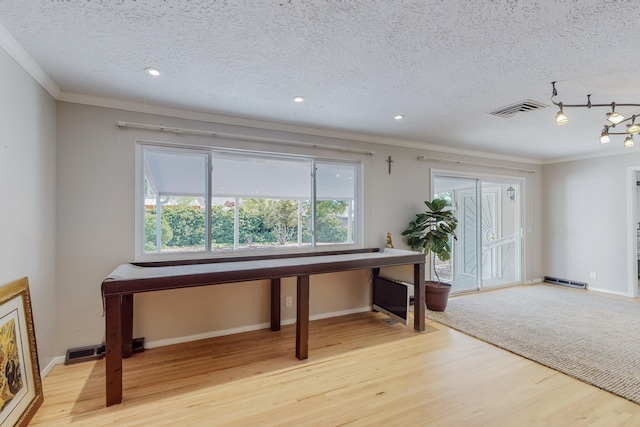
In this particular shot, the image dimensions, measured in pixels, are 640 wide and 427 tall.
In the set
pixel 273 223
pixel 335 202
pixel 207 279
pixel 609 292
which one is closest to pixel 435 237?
pixel 335 202

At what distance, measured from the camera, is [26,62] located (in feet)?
6.97

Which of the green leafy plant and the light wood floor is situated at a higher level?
the green leafy plant

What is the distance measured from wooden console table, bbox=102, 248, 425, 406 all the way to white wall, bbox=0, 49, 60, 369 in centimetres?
55

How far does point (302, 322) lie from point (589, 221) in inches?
222

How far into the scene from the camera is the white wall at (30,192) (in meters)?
1.97

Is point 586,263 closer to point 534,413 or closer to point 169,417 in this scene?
point 534,413

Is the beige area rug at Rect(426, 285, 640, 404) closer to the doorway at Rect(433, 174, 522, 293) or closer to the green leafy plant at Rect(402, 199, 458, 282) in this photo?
the doorway at Rect(433, 174, 522, 293)

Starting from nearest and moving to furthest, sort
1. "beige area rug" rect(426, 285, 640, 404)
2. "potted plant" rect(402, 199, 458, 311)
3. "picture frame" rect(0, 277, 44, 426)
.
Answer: "picture frame" rect(0, 277, 44, 426) → "beige area rug" rect(426, 285, 640, 404) → "potted plant" rect(402, 199, 458, 311)

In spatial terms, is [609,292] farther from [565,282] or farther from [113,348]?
[113,348]

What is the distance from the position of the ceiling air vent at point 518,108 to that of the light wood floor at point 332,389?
243 cm

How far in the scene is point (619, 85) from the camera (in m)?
2.49

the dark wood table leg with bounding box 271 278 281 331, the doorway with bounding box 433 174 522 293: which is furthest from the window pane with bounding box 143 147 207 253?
the doorway with bounding box 433 174 522 293

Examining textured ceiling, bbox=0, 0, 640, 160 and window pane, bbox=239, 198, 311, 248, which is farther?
window pane, bbox=239, 198, 311, 248

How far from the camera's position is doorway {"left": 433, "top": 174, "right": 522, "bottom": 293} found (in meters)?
5.22
